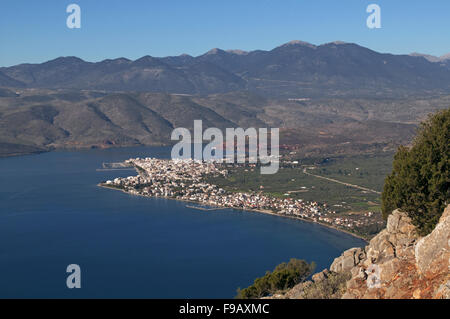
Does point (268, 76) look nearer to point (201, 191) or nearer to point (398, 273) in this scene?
point (201, 191)

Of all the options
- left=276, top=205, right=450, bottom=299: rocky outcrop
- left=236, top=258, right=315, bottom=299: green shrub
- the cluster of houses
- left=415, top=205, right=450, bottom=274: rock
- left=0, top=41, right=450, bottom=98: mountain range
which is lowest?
the cluster of houses

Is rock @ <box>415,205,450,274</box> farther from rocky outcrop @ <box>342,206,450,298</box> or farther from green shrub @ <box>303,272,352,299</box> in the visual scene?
green shrub @ <box>303,272,352,299</box>

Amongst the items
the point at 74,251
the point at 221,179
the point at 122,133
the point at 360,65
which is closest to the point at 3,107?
the point at 122,133

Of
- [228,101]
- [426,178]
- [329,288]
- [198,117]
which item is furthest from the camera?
[228,101]

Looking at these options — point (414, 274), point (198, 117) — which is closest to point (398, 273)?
point (414, 274)

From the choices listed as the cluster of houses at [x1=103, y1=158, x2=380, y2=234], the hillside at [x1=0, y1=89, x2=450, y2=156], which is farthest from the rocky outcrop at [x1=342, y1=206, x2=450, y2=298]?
the hillside at [x1=0, y1=89, x2=450, y2=156]
